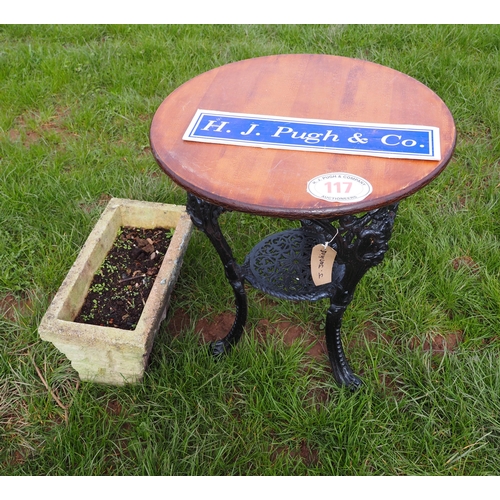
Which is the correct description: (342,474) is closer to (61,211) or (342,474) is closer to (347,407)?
(347,407)

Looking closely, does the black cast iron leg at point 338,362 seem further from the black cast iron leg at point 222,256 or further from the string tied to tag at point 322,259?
the black cast iron leg at point 222,256

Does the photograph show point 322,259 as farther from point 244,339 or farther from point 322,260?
point 244,339

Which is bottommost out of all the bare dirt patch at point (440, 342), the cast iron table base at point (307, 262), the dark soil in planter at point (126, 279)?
the bare dirt patch at point (440, 342)

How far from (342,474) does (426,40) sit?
10.5ft

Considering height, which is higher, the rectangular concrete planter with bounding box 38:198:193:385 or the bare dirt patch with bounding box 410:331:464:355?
the rectangular concrete planter with bounding box 38:198:193:385

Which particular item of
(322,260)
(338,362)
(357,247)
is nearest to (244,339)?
(338,362)

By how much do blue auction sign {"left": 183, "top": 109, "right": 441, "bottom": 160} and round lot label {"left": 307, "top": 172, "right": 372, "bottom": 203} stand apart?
0.12m

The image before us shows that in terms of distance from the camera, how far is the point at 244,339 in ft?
6.66

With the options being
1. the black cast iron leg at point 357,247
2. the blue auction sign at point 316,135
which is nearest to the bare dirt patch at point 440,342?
the black cast iron leg at point 357,247

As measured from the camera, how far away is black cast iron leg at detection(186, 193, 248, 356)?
1.53m

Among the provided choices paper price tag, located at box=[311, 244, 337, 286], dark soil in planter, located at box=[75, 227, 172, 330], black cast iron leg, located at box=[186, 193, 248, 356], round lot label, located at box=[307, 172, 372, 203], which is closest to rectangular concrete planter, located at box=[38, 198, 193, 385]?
dark soil in planter, located at box=[75, 227, 172, 330]

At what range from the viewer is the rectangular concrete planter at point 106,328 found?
1.75 meters

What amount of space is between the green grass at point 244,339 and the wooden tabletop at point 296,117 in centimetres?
86

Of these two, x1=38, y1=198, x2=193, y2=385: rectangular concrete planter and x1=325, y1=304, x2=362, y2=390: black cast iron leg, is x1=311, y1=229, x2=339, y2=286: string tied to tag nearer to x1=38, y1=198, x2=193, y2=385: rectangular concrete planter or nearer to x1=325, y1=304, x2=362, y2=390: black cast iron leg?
x1=325, y1=304, x2=362, y2=390: black cast iron leg
